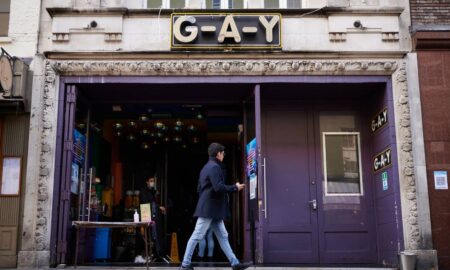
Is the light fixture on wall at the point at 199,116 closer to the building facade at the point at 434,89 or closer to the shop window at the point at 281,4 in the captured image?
the shop window at the point at 281,4

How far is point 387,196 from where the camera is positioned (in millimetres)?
10773

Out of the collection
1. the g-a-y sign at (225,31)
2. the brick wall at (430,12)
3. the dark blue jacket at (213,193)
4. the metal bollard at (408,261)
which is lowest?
the metal bollard at (408,261)

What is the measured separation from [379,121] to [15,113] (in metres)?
7.09

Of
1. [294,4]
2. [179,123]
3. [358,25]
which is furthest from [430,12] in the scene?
[179,123]

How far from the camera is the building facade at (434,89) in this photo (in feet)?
33.8

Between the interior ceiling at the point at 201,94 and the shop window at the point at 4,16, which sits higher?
the shop window at the point at 4,16

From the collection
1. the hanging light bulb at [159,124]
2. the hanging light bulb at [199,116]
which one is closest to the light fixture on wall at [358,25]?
the hanging light bulb at [199,116]

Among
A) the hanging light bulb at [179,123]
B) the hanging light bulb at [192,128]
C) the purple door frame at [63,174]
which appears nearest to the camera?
the purple door frame at [63,174]

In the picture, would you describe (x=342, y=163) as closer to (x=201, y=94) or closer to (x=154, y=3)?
(x=201, y=94)

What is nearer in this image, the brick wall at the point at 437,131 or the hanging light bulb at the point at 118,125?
the brick wall at the point at 437,131

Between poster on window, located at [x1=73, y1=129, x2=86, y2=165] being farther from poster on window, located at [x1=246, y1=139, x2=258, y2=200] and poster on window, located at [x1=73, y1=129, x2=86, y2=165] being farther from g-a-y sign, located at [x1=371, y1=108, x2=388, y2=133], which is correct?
g-a-y sign, located at [x1=371, y1=108, x2=388, y2=133]

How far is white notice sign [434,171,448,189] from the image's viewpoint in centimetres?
1038

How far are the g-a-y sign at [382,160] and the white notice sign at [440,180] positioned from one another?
865 mm

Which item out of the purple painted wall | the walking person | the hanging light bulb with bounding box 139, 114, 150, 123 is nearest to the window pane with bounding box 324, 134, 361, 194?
the purple painted wall
